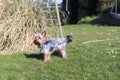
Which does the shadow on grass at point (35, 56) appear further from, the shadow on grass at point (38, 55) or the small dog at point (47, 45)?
the small dog at point (47, 45)

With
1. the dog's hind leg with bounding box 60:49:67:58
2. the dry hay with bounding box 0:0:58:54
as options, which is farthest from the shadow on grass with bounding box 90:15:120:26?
the dog's hind leg with bounding box 60:49:67:58

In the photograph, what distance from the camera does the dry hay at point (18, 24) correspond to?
894 centimetres

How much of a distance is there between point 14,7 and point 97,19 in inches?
418

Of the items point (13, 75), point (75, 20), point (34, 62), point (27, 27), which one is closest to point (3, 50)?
point (27, 27)

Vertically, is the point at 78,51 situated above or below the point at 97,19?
above

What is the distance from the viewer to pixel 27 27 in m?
9.22

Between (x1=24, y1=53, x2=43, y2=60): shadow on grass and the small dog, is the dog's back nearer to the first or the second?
the small dog

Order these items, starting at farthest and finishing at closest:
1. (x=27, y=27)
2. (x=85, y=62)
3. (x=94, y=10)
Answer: (x=94, y=10) → (x=27, y=27) → (x=85, y=62)

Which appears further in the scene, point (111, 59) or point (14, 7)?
point (14, 7)

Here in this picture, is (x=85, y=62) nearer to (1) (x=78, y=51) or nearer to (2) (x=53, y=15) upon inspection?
(1) (x=78, y=51)

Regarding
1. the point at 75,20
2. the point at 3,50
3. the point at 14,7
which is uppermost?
the point at 14,7

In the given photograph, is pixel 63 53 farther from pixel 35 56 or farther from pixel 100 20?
pixel 100 20

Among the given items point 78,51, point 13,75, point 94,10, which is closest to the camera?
point 13,75

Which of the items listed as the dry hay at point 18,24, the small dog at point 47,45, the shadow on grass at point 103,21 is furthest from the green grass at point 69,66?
the shadow on grass at point 103,21
